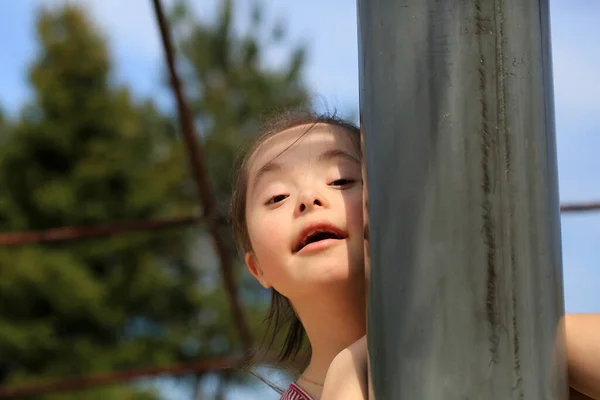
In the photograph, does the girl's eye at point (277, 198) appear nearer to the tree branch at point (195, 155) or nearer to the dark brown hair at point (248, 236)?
the dark brown hair at point (248, 236)

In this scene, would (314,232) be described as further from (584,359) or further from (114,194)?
(114,194)

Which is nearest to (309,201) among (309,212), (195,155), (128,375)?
(309,212)

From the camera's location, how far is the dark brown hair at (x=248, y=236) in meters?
0.69

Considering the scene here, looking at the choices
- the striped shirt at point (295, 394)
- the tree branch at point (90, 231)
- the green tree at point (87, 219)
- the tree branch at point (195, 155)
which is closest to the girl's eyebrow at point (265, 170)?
the striped shirt at point (295, 394)

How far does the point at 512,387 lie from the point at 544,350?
21 mm

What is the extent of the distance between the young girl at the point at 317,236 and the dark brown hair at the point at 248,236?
2 centimetres

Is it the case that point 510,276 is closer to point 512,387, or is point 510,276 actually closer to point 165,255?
point 512,387

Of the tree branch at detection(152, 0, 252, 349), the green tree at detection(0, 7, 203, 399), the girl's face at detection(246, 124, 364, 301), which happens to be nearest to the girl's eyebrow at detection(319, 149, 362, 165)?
the girl's face at detection(246, 124, 364, 301)

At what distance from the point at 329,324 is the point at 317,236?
0.06m

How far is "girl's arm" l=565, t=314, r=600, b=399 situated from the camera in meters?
0.45

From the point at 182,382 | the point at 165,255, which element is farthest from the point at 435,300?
the point at 165,255

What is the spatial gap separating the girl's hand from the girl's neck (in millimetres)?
61

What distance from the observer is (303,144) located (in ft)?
2.00

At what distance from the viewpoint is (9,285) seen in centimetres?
692
